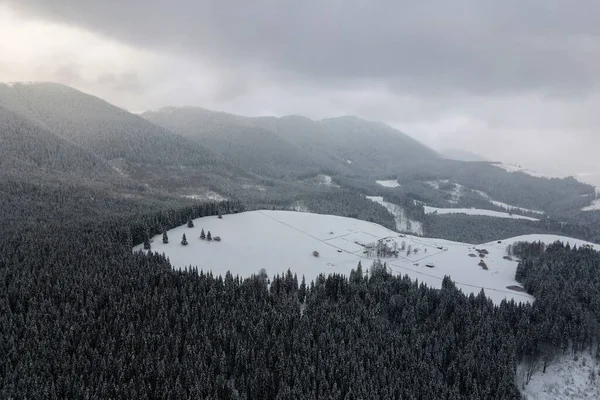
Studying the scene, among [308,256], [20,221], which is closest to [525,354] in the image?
[308,256]

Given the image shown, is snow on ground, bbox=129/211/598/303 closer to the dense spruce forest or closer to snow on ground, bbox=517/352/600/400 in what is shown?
the dense spruce forest

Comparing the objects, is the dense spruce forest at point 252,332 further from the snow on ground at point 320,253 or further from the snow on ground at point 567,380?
the snow on ground at point 320,253

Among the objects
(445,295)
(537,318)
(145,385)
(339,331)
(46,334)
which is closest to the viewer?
(145,385)

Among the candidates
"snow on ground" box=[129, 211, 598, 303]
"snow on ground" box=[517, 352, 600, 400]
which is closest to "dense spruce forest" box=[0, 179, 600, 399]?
"snow on ground" box=[517, 352, 600, 400]

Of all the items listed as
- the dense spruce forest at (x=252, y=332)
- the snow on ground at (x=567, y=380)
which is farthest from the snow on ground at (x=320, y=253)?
the snow on ground at (x=567, y=380)

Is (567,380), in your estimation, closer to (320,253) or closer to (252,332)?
(252,332)

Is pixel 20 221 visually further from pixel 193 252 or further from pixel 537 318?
pixel 537 318
